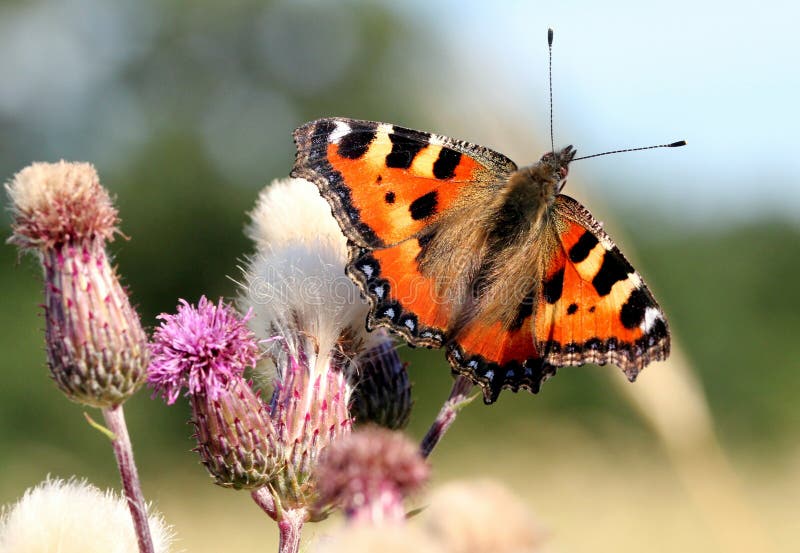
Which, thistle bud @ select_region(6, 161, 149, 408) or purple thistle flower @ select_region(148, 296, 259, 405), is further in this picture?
purple thistle flower @ select_region(148, 296, 259, 405)

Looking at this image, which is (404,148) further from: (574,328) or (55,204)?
(55,204)

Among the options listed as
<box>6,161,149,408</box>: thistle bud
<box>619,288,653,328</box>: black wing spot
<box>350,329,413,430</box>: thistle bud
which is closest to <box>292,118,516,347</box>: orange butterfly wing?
<box>350,329,413,430</box>: thistle bud

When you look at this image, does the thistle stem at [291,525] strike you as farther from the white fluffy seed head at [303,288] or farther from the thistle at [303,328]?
the white fluffy seed head at [303,288]

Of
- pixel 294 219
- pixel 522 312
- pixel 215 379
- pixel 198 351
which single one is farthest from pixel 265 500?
pixel 522 312

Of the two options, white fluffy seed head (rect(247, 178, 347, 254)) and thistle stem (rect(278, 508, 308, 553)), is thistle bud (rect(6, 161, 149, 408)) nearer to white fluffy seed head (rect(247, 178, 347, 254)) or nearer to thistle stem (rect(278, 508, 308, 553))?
thistle stem (rect(278, 508, 308, 553))

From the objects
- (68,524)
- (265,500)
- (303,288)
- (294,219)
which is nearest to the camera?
(68,524)

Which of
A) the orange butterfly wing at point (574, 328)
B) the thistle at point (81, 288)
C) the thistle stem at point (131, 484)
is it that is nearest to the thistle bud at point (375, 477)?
the thistle stem at point (131, 484)
